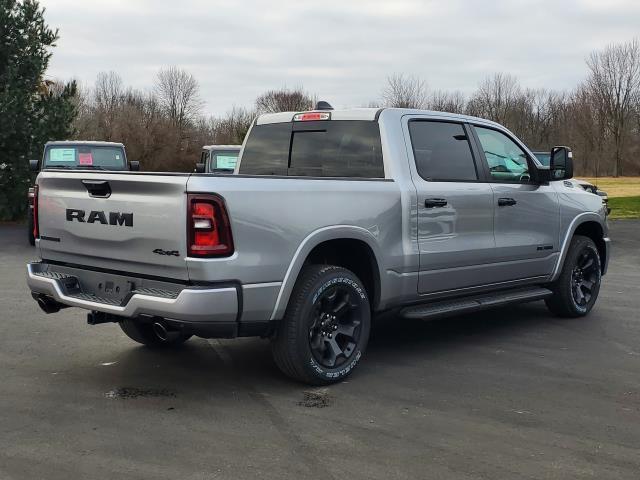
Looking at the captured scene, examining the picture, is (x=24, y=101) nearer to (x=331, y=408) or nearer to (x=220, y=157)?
(x=220, y=157)

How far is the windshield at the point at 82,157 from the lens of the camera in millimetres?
14406

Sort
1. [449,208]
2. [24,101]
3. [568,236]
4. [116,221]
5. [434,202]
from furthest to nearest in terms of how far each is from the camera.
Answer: [24,101]
[568,236]
[449,208]
[434,202]
[116,221]

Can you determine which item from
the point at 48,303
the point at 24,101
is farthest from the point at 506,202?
the point at 24,101

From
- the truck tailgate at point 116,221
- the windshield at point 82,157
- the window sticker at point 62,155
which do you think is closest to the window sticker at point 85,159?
the windshield at point 82,157

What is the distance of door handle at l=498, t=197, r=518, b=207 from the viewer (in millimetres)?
6320

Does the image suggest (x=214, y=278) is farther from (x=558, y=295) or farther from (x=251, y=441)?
(x=558, y=295)

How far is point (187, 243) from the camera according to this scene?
4340 millimetres

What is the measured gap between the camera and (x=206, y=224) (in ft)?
14.2

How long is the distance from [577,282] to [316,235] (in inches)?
152

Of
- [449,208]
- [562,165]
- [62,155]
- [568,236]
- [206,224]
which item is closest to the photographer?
[206,224]

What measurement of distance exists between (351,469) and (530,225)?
3771mm

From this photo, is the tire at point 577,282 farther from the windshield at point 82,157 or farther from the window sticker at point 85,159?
the window sticker at point 85,159

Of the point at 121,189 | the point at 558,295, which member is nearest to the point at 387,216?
the point at 121,189

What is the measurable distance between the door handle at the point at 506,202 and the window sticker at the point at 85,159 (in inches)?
406
